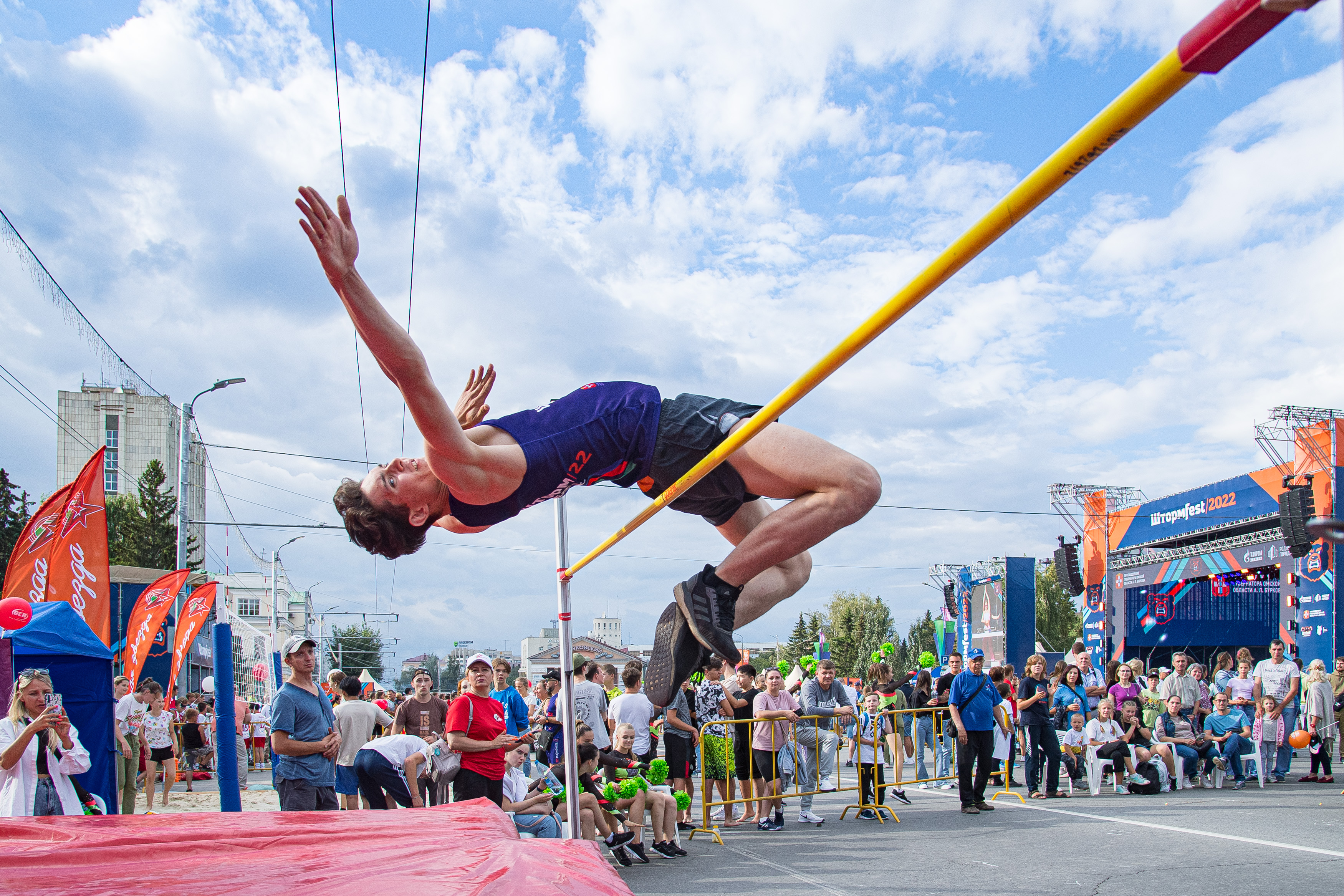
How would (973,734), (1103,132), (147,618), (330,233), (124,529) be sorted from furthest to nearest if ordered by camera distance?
1. (124,529)
2. (147,618)
3. (973,734)
4. (330,233)
5. (1103,132)

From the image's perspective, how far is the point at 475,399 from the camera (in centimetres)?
341

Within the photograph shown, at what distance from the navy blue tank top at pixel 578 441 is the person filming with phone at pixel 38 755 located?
3496 mm

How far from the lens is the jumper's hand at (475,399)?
11.1 feet

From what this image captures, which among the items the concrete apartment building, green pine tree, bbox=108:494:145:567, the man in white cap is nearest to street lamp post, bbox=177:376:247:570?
the man in white cap

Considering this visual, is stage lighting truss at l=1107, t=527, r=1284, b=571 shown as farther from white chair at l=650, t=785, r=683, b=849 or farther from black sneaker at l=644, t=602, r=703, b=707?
black sneaker at l=644, t=602, r=703, b=707

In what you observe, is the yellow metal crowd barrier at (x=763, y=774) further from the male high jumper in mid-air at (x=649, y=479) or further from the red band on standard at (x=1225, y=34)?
the red band on standard at (x=1225, y=34)

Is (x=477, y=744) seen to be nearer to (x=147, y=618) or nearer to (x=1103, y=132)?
(x=147, y=618)

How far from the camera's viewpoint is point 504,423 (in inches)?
106

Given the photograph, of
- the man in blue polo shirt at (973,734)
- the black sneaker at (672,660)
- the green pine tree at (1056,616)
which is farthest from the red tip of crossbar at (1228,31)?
the green pine tree at (1056,616)

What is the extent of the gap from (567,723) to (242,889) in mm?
2419

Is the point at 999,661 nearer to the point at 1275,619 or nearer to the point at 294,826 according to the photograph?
the point at 1275,619

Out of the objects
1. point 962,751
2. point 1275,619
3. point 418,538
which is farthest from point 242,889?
point 1275,619

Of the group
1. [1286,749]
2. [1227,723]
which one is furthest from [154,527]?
[1286,749]

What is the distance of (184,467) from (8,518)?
665 inches
